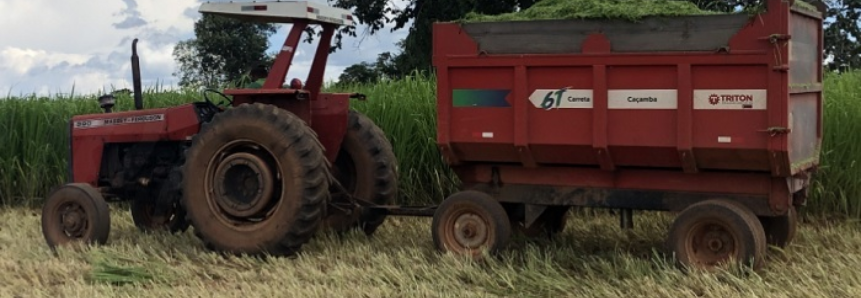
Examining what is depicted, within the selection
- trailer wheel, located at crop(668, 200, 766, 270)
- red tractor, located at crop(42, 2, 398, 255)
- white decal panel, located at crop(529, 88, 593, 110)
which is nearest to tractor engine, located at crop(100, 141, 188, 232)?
red tractor, located at crop(42, 2, 398, 255)

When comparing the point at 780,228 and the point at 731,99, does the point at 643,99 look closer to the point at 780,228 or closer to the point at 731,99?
the point at 731,99

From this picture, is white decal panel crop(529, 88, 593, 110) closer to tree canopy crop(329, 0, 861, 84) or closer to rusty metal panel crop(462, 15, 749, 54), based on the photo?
rusty metal panel crop(462, 15, 749, 54)

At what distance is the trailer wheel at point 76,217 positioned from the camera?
6918mm

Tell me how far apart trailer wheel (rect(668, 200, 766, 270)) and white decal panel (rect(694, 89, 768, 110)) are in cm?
58

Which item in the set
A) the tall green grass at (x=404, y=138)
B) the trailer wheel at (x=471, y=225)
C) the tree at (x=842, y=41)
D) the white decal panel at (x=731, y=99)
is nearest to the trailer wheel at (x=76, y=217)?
the trailer wheel at (x=471, y=225)

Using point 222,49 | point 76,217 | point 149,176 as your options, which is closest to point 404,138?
point 149,176

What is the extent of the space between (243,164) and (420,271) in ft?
5.42

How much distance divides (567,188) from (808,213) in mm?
2889

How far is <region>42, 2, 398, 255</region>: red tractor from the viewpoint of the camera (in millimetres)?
6250

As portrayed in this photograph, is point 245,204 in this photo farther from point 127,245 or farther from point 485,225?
point 485,225

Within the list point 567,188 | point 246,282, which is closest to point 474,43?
point 567,188

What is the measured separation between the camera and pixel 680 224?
5480mm

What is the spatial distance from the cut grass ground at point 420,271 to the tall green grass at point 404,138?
0.60 m

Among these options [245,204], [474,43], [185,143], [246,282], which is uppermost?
[474,43]
